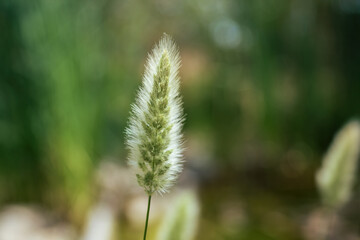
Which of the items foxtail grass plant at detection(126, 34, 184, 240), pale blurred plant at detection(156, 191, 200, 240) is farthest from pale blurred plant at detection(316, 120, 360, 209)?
foxtail grass plant at detection(126, 34, 184, 240)

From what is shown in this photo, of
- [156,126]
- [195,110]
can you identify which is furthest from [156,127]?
[195,110]

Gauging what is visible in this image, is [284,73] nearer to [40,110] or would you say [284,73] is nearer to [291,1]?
[291,1]

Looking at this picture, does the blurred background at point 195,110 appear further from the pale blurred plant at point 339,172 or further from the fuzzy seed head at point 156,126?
the fuzzy seed head at point 156,126

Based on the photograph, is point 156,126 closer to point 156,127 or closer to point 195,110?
point 156,127

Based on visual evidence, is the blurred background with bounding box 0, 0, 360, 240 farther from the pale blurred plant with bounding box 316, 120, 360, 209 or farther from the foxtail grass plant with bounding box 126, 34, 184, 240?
the foxtail grass plant with bounding box 126, 34, 184, 240

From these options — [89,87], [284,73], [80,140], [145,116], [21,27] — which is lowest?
[145,116]

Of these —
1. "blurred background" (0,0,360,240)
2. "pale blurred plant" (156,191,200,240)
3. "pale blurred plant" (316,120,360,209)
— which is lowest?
"pale blurred plant" (156,191,200,240)

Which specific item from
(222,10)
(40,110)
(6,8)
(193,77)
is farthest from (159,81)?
(193,77)

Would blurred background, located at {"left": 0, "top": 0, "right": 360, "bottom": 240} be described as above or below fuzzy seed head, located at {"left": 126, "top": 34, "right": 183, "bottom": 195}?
above
